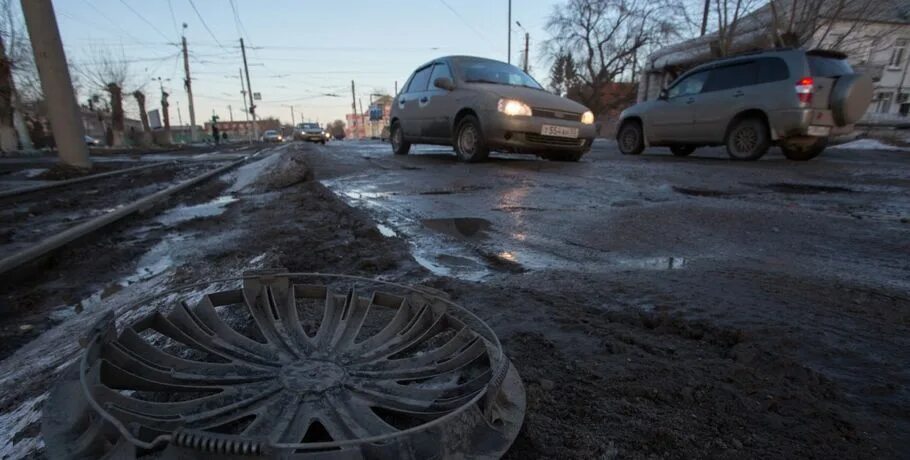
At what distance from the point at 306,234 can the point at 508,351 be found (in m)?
1.67

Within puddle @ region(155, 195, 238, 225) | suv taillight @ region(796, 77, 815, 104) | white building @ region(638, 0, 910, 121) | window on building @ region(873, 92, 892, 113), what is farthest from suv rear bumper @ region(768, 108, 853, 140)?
window on building @ region(873, 92, 892, 113)

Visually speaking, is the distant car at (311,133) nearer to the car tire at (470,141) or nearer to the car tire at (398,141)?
the car tire at (398,141)

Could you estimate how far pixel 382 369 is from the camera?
107 cm

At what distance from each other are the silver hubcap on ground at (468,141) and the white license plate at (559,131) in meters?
1.03

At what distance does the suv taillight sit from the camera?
247 inches

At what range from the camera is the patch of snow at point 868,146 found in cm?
1006

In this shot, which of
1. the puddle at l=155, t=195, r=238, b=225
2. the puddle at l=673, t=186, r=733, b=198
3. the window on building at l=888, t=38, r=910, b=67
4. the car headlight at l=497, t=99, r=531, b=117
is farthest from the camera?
the window on building at l=888, t=38, r=910, b=67

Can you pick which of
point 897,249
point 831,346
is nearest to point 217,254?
point 831,346

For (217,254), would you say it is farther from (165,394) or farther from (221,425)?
(221,425)

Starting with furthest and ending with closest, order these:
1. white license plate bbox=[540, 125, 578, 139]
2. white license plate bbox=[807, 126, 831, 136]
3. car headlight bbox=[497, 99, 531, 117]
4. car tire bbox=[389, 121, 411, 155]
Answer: car tire bbox=[389, 121, 411, 155]
white license plate bbox=[807, 126, 831, 136]
white license plate bbox=[540, 125, 578, 139]
car headlight bbox=[497, 99, 531, 117]

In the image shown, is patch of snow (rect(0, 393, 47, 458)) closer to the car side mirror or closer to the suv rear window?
the car side mirror

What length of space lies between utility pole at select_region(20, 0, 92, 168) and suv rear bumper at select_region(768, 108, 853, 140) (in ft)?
35.1

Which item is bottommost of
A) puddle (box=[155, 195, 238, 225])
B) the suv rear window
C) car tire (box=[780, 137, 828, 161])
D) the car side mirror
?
puddle (box=[155, 195, 238, 225])

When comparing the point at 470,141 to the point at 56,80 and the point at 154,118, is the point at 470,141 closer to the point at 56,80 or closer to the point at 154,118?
the point at 56,80
